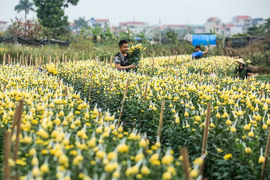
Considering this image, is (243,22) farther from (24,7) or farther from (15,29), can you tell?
(15,29)

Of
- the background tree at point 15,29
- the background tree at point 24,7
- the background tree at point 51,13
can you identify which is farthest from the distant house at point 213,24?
the background tree at point 15,29

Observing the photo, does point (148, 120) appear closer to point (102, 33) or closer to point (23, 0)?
point (102, 33)

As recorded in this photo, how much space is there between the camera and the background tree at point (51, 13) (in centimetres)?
3294

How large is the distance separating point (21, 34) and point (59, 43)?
4062mm

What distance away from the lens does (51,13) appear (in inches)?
1330

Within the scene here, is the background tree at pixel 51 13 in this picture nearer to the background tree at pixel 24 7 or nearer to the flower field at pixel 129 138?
the flower field at pixel 129 138

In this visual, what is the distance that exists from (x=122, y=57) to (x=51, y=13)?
2842 centimetres

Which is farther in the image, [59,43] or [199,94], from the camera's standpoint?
[59,43]

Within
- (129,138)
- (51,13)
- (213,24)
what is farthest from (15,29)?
(213,24)

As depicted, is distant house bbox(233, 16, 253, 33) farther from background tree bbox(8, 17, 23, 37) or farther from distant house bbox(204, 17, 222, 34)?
background tree bbox(8, 17, 23, 37)

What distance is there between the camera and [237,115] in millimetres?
3402

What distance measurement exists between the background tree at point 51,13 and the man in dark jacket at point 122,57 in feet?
87.4

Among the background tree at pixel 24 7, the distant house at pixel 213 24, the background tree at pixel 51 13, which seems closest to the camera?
the background tree at pixel 51 13

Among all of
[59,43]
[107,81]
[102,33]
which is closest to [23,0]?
[102,33]
